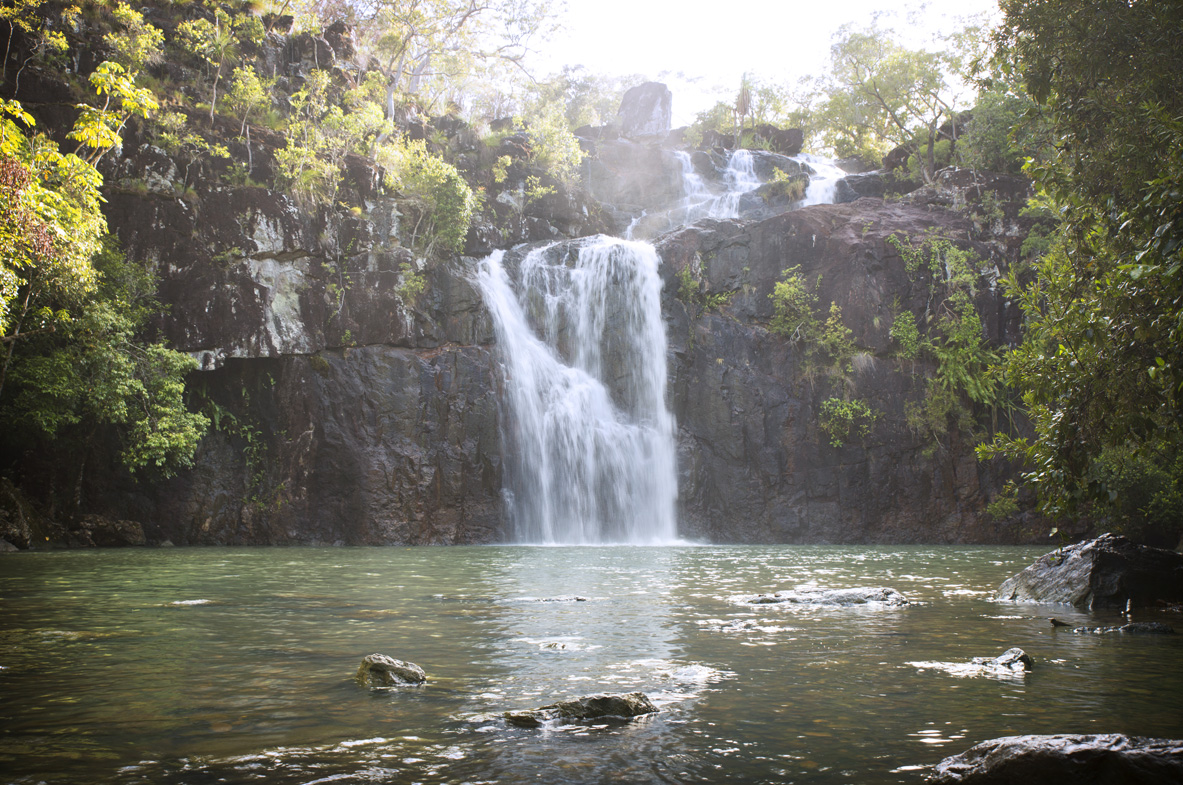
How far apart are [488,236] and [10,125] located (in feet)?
52.6

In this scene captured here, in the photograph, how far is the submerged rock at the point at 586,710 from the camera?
393 centimetres

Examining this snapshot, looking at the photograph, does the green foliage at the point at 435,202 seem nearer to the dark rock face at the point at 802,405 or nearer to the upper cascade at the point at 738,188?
the dark rock face at the point at 802,405

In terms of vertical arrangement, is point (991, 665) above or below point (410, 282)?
below

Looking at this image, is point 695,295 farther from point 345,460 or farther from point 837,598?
point 837,598

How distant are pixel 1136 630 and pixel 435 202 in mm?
22722

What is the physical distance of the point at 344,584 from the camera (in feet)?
34.1

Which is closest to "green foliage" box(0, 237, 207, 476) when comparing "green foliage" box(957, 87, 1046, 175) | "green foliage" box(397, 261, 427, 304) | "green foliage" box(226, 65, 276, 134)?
"green foliage" box(397, 261, 427, 304)

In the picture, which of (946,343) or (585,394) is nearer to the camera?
(585,394)

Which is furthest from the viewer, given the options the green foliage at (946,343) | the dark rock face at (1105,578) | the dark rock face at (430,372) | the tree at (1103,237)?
the green foliage at (946,343)

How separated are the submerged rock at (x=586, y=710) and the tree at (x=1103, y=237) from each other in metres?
4.47

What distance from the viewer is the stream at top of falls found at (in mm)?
22219

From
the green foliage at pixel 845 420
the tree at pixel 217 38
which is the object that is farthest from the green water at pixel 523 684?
the tree at pixel 217 38

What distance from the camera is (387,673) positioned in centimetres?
468

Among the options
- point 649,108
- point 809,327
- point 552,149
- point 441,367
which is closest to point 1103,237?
point 809,327
